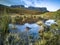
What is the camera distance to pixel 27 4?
1706 millimetres

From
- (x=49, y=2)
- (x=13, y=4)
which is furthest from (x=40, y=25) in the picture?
(x=13, y=4)

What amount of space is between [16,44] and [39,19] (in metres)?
0.41

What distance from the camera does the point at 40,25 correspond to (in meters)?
1.66

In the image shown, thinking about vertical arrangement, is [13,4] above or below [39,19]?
above

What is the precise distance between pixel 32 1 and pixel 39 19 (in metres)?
0.24

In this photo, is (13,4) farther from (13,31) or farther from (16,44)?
(16,44)

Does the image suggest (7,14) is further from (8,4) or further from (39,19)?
(39,19)

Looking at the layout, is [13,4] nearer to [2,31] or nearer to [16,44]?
[2,31]

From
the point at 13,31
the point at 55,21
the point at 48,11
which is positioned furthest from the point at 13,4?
the point at 55,21

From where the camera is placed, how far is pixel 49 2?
1694mm

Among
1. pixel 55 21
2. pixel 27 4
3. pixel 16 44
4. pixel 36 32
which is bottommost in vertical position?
pixel 16 44

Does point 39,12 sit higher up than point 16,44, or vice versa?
point 39,12

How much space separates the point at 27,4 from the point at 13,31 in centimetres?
38

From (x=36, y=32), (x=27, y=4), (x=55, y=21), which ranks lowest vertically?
(x=36, y=32)
